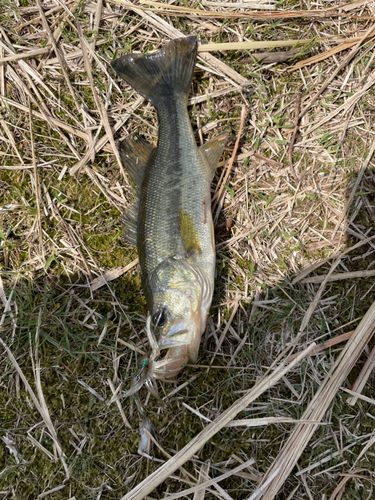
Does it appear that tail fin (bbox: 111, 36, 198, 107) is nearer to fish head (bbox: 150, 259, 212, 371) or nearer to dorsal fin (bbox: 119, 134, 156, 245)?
Answer: dorsal fin (bbox: 119, 134, 156, 245)

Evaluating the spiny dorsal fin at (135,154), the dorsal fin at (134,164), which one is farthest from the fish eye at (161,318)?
the spiny dorsal fin at (135,154)

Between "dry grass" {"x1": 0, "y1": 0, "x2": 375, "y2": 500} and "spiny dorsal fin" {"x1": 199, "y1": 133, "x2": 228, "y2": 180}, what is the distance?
0.74 feet

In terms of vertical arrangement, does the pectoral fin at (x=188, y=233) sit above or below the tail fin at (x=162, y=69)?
below

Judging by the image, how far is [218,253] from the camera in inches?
128

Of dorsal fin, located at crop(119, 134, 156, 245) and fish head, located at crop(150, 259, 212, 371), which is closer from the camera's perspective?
fish head, located at crop(150, 259, 212, 371)

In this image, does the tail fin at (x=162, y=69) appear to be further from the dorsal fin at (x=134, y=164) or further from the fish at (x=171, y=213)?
the dorsal fin at (x=134, y=164)

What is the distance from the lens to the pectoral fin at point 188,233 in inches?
110

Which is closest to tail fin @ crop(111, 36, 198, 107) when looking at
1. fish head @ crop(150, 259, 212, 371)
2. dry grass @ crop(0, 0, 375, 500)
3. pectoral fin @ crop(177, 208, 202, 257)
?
dry grass @ crop(0, 0, 375, 500)

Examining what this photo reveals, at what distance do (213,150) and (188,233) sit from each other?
0.86 metres

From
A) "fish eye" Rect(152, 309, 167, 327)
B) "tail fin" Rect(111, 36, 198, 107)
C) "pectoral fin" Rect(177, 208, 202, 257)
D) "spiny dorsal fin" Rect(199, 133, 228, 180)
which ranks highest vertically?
"tail fin" Rect(111, 36, 198, 107)

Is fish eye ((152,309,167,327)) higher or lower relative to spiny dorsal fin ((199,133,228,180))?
lower

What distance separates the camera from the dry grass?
9.92 ft

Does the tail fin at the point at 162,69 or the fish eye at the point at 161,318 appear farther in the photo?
the tail fin at the point at 162,69

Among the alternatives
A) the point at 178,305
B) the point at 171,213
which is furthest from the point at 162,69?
the point at 178,305
